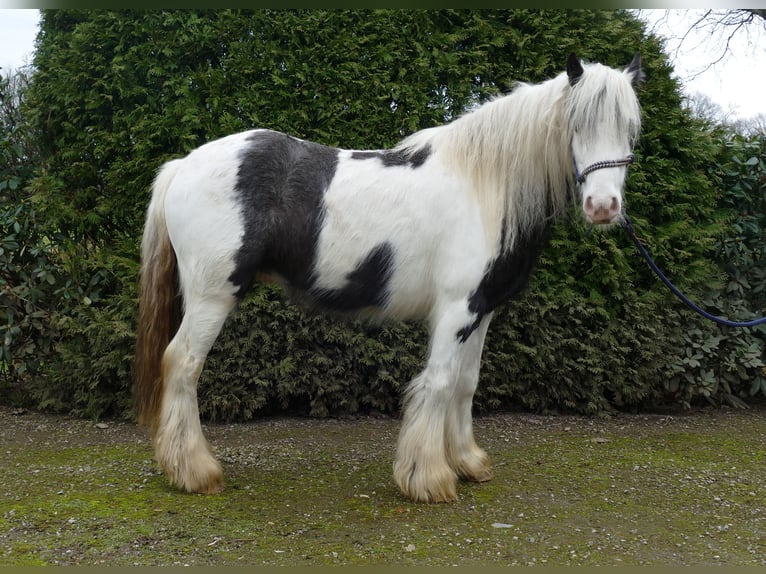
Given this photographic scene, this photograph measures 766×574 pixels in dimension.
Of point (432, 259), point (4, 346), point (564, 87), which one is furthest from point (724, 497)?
point (4, 346)

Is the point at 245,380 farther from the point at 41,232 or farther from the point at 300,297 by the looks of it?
the point at 41,232

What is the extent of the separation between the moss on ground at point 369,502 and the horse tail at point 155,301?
0.55m

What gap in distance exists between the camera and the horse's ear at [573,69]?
290 centimetres

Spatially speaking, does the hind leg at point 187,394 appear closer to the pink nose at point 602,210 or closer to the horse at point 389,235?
the horse at point 389,235

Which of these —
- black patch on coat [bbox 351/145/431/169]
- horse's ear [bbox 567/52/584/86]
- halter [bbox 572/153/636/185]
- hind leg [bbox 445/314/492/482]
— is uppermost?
horse's ear [bbox 567/52/584/86]

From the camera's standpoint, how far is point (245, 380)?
4770 mm

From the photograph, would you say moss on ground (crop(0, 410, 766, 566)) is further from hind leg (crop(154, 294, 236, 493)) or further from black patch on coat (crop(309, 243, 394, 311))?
black patch on coat (crop(309, 243, 394, 311))

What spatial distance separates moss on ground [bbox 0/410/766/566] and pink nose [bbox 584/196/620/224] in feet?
4.86

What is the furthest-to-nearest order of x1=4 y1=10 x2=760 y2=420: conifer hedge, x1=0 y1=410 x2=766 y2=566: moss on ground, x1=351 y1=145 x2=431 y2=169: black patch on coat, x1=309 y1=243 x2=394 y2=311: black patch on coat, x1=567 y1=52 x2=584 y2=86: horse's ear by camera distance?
x1=4 y1=10 x2=760 y2=420: conifer hedge, x1=351 y1=145 x2=431 y2=169: black patch on coat, x1=309 y1=243 x2=394 y2=311: black patch on coat, x1=567 y1=52 x2=584 y2=86: horse's ear, x1=0 y1=410 x2=766 y2=566: moss on ground

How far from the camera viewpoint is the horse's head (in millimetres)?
2781

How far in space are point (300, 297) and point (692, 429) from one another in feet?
11.3

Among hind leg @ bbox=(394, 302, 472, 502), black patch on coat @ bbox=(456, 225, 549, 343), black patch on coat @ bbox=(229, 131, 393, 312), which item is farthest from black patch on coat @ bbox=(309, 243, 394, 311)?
black patch on coat @ bbox=(456, 225, 549, 343)

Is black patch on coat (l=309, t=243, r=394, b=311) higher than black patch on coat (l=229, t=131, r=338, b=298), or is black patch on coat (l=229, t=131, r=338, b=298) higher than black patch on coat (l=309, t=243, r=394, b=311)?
black patch on coat (l=229, t=131, r=338, b=298)

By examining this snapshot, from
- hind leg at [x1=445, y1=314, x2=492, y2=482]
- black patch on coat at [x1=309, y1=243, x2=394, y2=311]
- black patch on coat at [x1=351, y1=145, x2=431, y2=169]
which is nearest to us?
black patch on coat at [x1=309, y1=243, x2=394, y2=311]
